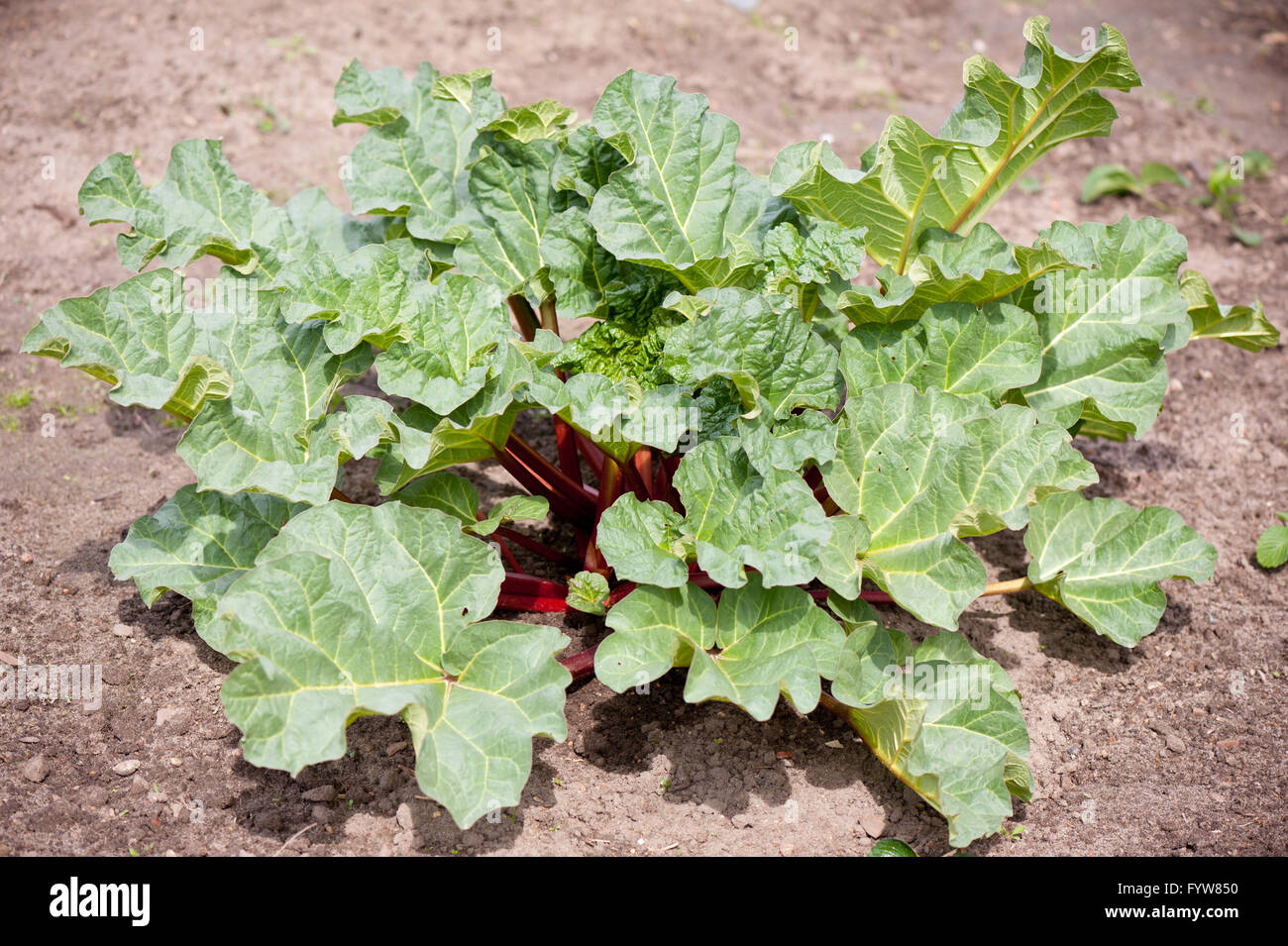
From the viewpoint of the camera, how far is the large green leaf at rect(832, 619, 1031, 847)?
2395 millimetres

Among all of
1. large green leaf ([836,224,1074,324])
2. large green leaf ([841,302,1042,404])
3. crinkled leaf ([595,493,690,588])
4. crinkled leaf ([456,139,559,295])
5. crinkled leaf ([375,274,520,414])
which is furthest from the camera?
crinkled leaf ([456,139,559,295])

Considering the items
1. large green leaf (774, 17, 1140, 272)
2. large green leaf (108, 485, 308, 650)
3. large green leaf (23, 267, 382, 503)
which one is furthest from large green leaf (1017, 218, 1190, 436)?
large green leaf (108, 485, 308, 650)

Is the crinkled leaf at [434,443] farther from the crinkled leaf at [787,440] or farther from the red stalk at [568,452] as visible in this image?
the crinkled leaf at [787,440]

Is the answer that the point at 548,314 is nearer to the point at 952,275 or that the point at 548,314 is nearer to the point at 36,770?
the point at 952,275

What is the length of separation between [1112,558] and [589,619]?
145 centimetres

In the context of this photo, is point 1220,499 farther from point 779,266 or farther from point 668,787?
point 668,787

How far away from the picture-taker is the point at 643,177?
110 inches

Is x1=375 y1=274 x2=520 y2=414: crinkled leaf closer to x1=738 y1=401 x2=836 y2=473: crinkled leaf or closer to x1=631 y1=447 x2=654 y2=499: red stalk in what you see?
x1=631 y1=447 x2=654 y2=499: red stalk

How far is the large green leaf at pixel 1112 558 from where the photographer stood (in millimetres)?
2811

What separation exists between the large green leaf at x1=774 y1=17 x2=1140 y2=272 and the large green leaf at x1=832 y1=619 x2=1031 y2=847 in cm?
118

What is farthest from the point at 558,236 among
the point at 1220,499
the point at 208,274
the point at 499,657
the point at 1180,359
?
the point at 1180,359

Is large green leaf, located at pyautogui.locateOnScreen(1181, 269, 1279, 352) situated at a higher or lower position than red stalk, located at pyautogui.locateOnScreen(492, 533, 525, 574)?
higher

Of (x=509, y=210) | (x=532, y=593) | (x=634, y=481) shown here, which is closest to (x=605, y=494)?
(x=634, y=481)

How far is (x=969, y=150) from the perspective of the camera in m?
2.96
